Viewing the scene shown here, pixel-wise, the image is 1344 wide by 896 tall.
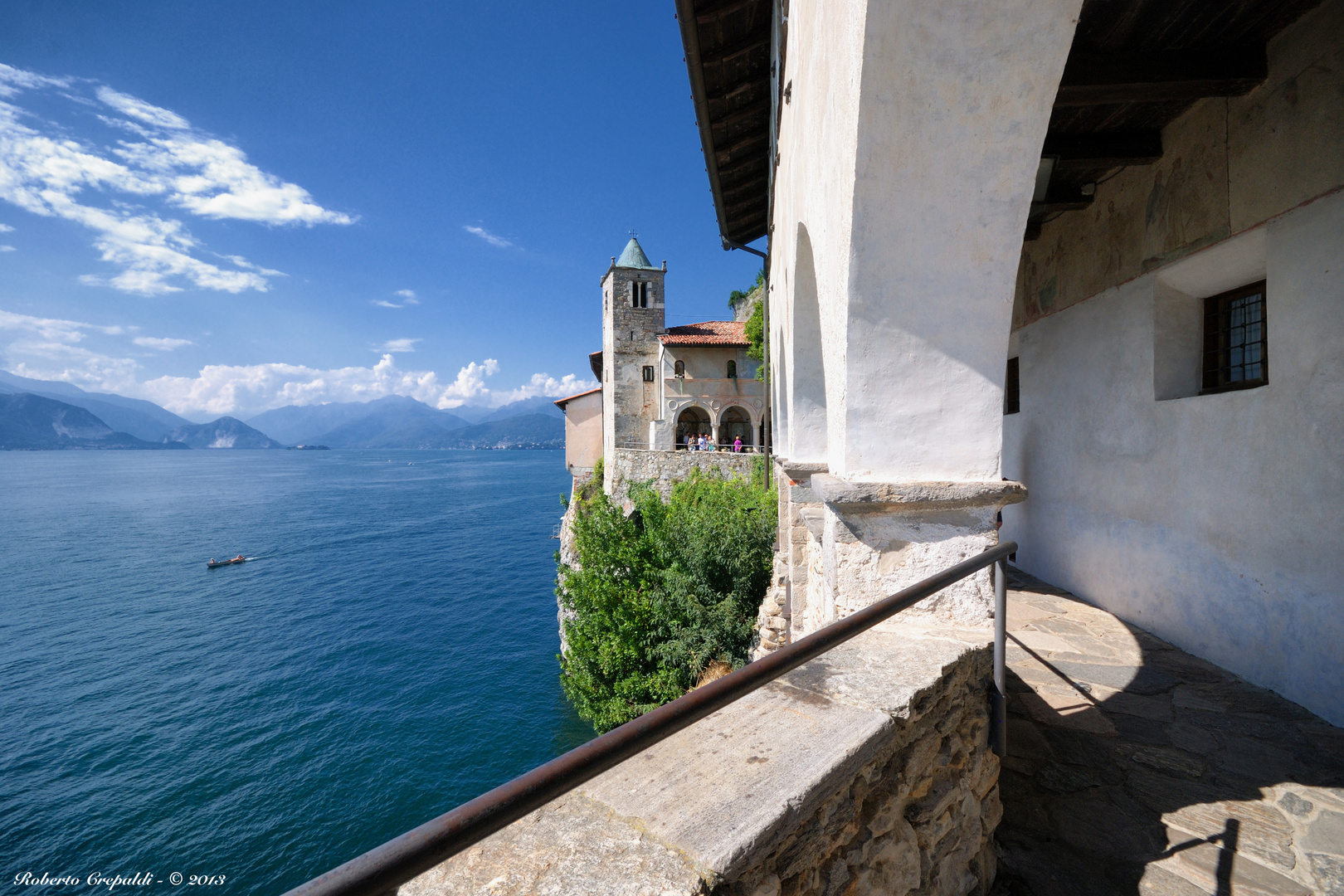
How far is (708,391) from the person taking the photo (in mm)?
31125

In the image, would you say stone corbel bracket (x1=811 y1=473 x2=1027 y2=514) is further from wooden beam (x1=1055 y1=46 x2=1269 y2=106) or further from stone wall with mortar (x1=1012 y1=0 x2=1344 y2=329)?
stone wall with mortar (x1=1012 y1=0 x2=1344 y2=329)

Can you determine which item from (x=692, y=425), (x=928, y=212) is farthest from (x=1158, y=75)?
(x=692, y=425)

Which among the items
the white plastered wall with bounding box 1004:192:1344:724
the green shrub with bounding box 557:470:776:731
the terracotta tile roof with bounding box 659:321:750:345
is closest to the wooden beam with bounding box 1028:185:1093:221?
the white plastered wall with bounding box 1004:192:1344:724

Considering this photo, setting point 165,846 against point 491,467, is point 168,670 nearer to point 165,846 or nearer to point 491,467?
point 165,846

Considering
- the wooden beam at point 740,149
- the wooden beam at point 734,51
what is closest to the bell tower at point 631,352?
the wooden beam at point 740,149

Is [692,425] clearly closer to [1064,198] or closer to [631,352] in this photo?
[631,352]

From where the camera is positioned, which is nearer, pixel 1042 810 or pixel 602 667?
pixel 1042 810

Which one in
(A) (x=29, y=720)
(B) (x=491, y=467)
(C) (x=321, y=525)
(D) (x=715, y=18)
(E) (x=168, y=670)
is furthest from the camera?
(B) (x=491, y=467)

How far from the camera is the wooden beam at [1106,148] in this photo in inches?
197

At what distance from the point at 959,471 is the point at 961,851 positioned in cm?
148

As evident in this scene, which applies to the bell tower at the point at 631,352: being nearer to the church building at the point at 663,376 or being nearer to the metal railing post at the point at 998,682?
the church building at the point at 663,376

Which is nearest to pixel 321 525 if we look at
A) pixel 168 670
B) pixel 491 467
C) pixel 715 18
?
pixel 168 670

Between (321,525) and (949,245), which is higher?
(949,245)

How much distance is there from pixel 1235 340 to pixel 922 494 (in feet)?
14.6
